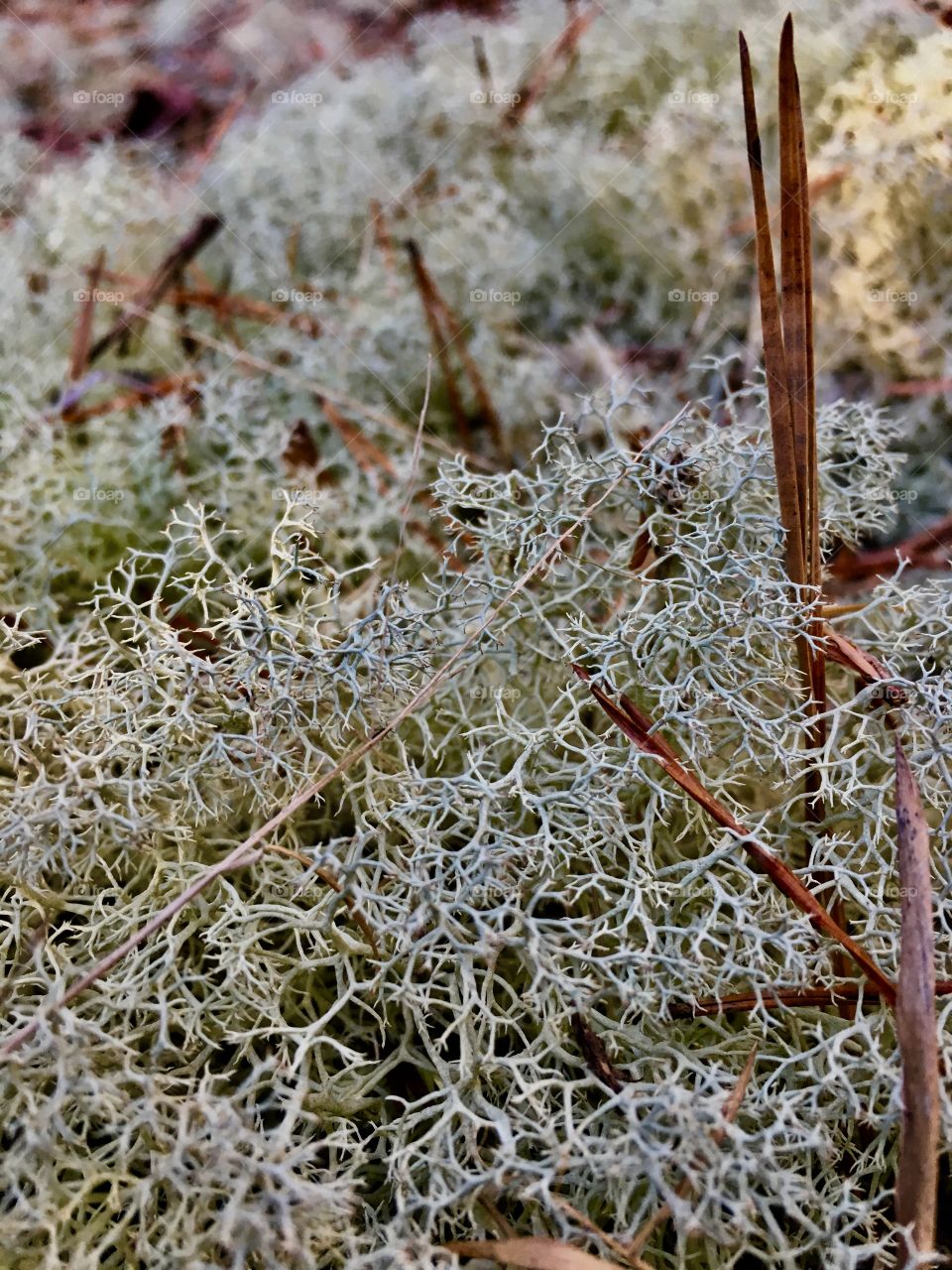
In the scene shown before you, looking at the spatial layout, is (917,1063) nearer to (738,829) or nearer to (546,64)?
(738,829)

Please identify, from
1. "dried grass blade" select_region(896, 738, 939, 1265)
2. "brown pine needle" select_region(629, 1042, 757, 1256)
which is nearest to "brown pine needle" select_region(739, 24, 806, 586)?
"dried grass blade" select_region(896, 738, 939, 1265)

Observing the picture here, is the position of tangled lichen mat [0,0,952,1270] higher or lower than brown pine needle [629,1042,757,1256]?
higher

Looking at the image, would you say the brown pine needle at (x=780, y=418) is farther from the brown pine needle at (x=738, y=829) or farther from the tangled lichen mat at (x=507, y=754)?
the brown pine needle at (x=738, y=829)

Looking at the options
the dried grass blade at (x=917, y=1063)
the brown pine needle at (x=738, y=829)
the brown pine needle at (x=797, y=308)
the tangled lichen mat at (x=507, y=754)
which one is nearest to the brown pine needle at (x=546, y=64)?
the tangled lichen mat at (x=507, y=754)

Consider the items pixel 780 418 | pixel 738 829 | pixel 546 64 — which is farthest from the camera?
pixel 546 64

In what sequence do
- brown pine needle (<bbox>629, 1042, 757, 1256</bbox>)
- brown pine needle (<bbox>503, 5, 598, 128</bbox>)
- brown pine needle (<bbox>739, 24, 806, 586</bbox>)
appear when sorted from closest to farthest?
brown pine needle (<bbox>629, 1042, 757, 1256</bbox>)
brown pine needle (<bbox>739, 24, 806, 586</bbox>)
brown pine needle (<bbox>503, 5, 598, 128</bbox>)

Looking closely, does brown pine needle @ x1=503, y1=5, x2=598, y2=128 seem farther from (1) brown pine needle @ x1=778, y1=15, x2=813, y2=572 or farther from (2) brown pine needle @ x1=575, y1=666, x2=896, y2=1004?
(2) brown pine needle @ x1=575, y1=666, x2=896, y2=1004

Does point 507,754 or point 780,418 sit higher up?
point 780,418

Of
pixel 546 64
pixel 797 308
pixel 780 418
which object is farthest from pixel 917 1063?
pixel 546 64
